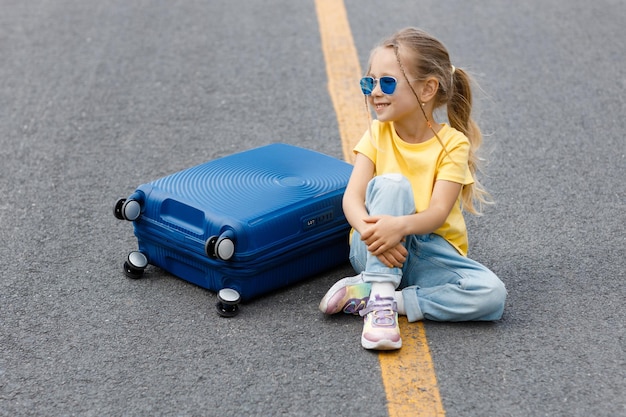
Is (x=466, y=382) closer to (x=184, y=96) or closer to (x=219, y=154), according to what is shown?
(x=219, y=154)

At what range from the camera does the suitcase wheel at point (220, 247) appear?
3605 millimetres

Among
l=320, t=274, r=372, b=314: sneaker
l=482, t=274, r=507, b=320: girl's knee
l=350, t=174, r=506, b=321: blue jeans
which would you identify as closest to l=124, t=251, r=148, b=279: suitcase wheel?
l=320, t=274, r=372, b=314: sneaker

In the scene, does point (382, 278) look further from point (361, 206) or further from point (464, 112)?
point (464, 112)

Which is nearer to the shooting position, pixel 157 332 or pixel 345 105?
pixel 157 332

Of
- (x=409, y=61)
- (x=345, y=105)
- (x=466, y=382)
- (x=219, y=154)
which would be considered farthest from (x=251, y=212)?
(x=345, y=105)

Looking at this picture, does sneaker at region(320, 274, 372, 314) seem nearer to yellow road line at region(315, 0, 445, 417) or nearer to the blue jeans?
the blue jeans

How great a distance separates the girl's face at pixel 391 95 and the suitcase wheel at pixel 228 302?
0.87 meters

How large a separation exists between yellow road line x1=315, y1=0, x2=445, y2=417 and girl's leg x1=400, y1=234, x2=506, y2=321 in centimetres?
9

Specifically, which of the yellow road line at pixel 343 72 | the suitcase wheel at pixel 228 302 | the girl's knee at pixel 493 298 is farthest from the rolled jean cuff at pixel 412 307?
the yellow road line at pixel 343 72

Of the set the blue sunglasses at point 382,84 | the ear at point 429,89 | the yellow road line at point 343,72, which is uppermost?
the blue sunglasses at point 382,84

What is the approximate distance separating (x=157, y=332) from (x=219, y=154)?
2.02 metres

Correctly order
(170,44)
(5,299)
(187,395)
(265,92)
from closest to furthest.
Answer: (187,395) < (5,299) < (265,92) < (170,44)

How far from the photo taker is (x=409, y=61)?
3668mm

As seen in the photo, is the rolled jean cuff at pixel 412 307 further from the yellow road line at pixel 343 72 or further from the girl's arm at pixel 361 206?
the yellow road line at pixel 343 72
